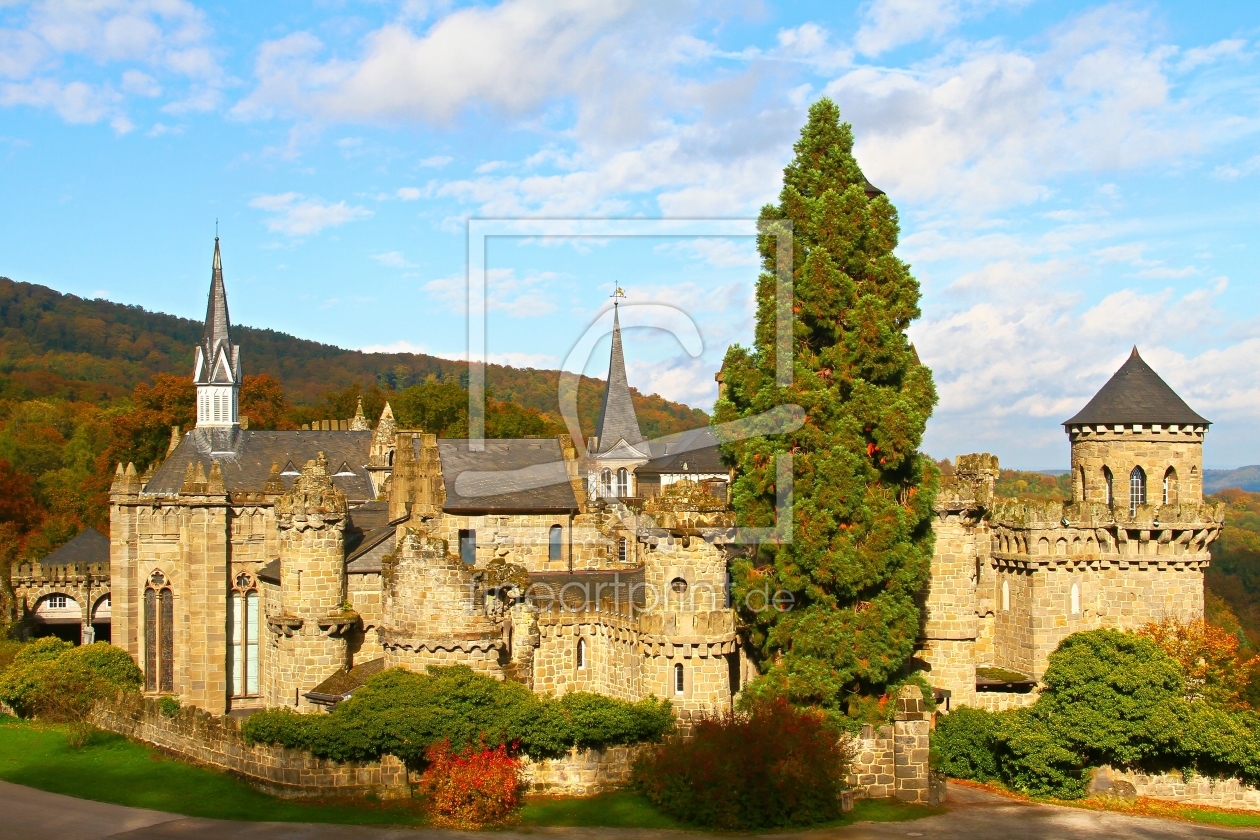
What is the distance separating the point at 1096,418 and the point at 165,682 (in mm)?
36460

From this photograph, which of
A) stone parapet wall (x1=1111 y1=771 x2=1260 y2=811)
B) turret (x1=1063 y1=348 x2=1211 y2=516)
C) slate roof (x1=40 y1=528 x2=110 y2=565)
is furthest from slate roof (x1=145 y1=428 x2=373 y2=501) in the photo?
stone parapet wall (x1=1111 y1=771 x2=1260 y2=811)

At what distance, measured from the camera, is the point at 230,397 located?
52031 mm

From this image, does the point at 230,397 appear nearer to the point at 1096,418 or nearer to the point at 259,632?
the point at 259,632

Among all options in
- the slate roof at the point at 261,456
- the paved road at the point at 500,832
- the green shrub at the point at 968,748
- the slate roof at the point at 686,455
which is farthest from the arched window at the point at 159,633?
the green shrub at the point at 968,748

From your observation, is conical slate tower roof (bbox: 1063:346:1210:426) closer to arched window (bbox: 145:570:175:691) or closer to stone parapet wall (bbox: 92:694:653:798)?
stone parapet wall (bbox: 92:694:653:798)

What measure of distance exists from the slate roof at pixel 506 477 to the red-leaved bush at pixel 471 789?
42.4 ft

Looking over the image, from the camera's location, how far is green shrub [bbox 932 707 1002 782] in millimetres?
33344

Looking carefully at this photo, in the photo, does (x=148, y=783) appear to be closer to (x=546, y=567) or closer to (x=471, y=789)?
(x=471, y=789)

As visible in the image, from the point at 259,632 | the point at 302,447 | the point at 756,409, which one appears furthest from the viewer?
the point at 302,447

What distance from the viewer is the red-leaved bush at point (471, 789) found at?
26875mm

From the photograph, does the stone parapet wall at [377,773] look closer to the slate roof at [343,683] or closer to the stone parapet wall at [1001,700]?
the slate roof at [343,683]

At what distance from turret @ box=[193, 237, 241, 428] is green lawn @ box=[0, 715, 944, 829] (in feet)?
66.6

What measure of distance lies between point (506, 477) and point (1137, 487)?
850 inches

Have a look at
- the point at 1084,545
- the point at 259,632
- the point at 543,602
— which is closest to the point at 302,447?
the point at 259,632
